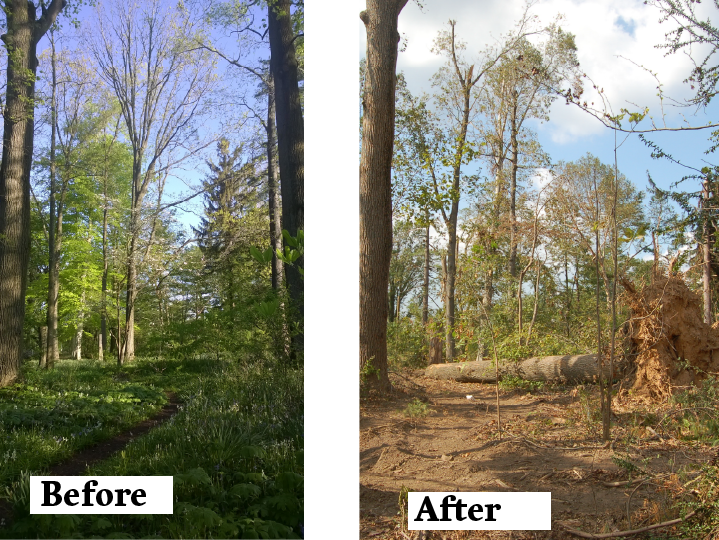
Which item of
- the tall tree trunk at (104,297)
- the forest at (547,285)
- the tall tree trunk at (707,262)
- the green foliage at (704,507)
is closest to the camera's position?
the green foliage at (704,507)

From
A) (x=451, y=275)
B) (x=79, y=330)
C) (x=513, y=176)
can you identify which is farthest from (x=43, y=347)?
(x=451, y=275)

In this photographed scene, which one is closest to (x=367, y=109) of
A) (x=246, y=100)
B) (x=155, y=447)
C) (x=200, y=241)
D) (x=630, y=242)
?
(x=246, y=100)

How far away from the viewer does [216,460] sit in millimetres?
2535

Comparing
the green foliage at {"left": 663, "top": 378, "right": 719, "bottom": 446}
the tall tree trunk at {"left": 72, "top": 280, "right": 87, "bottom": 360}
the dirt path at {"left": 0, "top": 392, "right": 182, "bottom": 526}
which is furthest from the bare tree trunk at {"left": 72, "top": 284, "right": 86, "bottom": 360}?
the green foliage at {"left": 663, "top": 378, "right": 719, "bottom": 446}

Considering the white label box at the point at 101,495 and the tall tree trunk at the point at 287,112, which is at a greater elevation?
the tall tree trunk at the point at 287,112

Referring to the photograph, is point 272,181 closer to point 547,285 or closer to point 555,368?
point 555,368

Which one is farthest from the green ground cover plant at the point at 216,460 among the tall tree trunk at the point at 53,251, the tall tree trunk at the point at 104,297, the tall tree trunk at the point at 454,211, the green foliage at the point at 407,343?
the tall tree trunk at the point at 454,211

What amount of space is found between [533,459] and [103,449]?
2189 mm

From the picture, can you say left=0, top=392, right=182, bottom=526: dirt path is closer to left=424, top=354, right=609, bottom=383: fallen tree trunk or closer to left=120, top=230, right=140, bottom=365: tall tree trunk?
left=120, top=230, right=140, bottom=365: tall tree trunk

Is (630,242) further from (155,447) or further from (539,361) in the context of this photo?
(155,447)

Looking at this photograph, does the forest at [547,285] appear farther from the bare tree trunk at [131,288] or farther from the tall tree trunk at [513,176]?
the bare tree trunk at [131,288]

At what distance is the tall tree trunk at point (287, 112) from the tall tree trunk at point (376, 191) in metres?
0.72

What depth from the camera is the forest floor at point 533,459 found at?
2.44 m

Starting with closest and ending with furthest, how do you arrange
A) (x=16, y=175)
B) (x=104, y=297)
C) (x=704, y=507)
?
1. (x=704, y=507)
2. (x=16, y=175)
3. (x=104, y=297)
